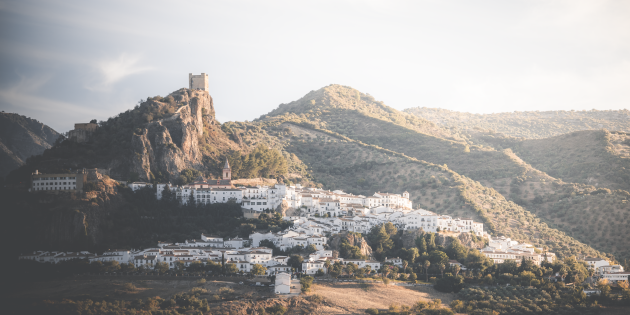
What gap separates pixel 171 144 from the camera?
3305 inches

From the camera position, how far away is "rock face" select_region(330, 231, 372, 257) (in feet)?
230

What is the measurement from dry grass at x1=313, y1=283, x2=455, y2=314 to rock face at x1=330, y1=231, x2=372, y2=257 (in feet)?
21.8

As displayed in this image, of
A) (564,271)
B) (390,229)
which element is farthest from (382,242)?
(564,271)

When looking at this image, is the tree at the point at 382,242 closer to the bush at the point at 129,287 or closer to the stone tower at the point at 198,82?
the bush at the point at 129,287

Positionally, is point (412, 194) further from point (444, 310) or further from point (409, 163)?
point (444, 310)

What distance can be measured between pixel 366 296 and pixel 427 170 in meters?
52.2

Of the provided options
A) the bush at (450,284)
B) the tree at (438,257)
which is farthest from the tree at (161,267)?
the tree at (438,257)

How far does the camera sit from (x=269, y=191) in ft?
260

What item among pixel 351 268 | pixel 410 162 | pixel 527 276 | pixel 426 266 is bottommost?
pixel 527 276

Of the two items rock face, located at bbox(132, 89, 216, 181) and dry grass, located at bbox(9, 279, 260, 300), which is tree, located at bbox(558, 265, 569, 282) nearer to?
dry grass, located at bbox(9, 279, 260, 300)

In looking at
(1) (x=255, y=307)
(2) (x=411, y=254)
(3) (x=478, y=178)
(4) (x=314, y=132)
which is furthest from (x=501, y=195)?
(1) (x=255, y=307)

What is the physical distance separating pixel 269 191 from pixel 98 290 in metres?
27.9

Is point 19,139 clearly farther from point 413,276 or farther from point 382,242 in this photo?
point 413,276

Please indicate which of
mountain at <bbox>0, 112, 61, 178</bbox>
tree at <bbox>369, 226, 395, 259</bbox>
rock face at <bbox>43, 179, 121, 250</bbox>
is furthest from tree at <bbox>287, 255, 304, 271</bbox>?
mountain at <bbox>0, 112, 61, 178</bbox>
